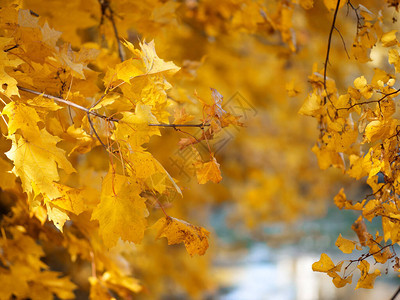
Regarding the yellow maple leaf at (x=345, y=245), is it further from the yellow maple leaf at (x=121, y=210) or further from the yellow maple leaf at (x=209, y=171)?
the yellow maple leaf at (x=121, y=210)

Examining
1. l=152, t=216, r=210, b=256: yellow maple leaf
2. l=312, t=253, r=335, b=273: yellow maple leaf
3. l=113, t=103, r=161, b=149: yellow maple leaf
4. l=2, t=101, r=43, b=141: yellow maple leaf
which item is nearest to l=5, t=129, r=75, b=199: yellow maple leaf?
l=2, t=101, r=43, b=141: yellow maple leaf

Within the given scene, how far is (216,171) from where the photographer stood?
0.97m

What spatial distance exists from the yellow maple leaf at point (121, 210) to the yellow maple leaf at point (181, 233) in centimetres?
6

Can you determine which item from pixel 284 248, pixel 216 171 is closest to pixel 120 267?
pixel 216 171

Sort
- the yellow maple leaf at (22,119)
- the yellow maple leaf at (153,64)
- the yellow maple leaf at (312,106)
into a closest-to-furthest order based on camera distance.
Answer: the yellow maple leaf at (22,119)
the yellow maple leaf at (153,64)
the yellow maple leaf at (312,106)

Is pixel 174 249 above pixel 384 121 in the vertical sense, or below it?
above

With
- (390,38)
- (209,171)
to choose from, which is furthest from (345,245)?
(390,38)

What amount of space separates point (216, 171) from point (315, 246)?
6000 millimetres

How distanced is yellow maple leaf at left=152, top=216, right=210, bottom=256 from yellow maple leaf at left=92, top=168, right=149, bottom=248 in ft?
0.20

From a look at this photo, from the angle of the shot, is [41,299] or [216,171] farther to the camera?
[41,299]

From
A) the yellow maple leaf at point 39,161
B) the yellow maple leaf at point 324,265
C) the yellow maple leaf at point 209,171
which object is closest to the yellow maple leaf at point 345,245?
the yellow maple leaf at point 324,265

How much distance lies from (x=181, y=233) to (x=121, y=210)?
139 millimetres

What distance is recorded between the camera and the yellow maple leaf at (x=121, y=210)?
2.86ft

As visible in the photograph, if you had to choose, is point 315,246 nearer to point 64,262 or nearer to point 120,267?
point 64,262
